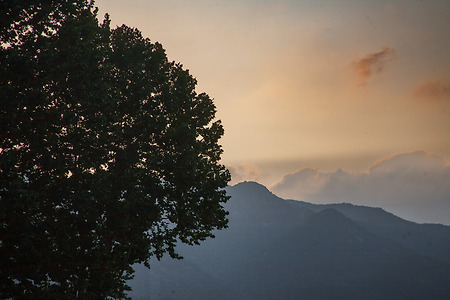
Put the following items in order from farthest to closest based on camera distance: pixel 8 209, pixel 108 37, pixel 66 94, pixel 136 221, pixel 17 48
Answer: pixel 108 37, pixel 136 221, pixel 66 94, pixel 17 48, pixel 8 209

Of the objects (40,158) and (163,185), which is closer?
(40,158)

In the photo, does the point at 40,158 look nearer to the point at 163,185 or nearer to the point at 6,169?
the point at 6,169

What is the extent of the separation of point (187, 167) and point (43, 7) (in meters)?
10.5

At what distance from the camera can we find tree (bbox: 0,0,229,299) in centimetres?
1714

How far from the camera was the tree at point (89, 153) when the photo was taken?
56.2 feet

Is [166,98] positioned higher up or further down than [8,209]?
higher up

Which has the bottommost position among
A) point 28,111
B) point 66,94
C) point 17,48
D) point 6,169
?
point 6,169

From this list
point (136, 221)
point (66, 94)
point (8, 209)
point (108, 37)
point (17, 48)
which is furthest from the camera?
point (108, 37)

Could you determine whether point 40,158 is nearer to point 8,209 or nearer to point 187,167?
point 8,209

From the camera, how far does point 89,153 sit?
20.0 metres

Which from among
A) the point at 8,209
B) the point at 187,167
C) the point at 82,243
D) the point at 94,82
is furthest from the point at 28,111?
the point at 187,167

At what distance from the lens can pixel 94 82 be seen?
19250 millimetres

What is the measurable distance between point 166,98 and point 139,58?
9.25ft

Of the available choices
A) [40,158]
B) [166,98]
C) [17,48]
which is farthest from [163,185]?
[17,48]
